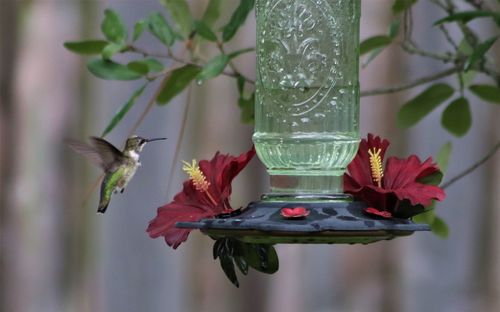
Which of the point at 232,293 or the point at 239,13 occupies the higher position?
the point at 239,13

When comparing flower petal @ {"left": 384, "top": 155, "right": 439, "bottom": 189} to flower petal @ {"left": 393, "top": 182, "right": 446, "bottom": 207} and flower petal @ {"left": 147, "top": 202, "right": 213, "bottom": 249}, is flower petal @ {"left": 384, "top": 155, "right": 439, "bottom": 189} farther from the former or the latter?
flower petal @ {"left": 147, "top": 202, "right": 213, "bottom": 249}

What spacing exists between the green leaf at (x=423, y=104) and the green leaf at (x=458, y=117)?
0.15ft

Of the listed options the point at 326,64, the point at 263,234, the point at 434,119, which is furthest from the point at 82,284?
the point at 263,234

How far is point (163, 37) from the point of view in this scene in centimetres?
276

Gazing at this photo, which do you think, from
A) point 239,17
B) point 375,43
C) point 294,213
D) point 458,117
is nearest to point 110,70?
point 239,17

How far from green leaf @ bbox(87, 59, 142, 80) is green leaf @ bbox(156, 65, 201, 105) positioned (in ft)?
0.23

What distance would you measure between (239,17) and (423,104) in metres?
0.58

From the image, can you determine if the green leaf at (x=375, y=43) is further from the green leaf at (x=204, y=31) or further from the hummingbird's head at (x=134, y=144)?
the hummingbird's head at (x=134, y=144)

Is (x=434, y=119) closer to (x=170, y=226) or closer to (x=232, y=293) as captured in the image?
(x=232, y=293)

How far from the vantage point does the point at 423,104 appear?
2.99 metres

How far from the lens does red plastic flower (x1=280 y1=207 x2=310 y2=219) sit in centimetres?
192

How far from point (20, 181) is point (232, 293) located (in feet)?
2.38

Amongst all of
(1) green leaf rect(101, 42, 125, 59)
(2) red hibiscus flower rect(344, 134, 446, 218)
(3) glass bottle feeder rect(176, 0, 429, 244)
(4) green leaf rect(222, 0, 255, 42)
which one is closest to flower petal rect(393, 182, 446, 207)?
(2) red hibiscus flower rect(344, 134, 446, 218)

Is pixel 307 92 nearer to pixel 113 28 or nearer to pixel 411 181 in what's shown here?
pixel 411 181
